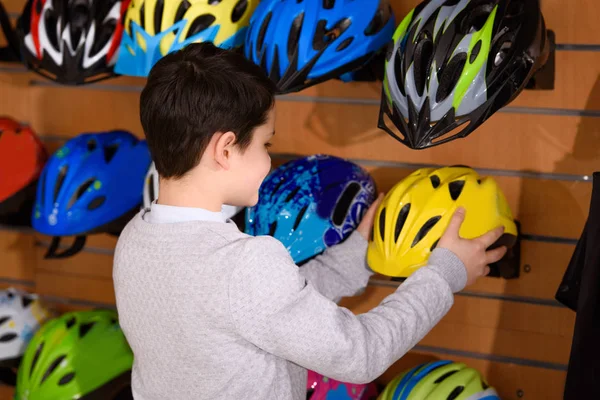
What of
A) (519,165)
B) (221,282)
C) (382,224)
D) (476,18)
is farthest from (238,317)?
(519,165)

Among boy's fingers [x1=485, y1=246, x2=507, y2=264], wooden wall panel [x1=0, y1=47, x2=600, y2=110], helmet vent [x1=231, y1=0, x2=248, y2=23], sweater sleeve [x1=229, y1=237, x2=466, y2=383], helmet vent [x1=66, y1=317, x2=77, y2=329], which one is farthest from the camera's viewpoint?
helmet vent [x1=66, y1=317, x2=77, y2=329]

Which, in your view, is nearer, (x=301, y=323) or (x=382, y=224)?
(x=301, y=323)

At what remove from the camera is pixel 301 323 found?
3.71 ft

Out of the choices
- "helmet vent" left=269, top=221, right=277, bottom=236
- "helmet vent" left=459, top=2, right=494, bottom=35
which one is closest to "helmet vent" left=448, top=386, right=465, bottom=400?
"helmet vent" left=269, top=221, right=277, bottom=236

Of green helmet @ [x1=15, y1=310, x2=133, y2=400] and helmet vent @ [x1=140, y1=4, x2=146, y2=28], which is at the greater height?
helmet vent @ [x1=140, y1=4, x2=146, y2=28]

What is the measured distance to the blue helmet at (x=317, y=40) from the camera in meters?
1.57

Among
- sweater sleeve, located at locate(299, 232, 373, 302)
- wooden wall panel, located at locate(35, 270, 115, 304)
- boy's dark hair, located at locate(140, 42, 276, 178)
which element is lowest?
wooden wall panel, located at locate(35, 270, 115, 304)

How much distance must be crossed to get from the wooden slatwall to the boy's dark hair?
0.71 m

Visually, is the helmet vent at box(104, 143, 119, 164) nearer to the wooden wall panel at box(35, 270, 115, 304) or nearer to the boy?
the wooden wall panel at box(35, 270, 115, 304)

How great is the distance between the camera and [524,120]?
66.6 inches

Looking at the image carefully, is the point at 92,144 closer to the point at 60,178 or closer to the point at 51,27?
the point at 60,178

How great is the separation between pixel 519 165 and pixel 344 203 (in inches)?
16.3

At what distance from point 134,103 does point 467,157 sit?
98 centimetres

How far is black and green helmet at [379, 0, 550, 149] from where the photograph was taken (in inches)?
54.9
